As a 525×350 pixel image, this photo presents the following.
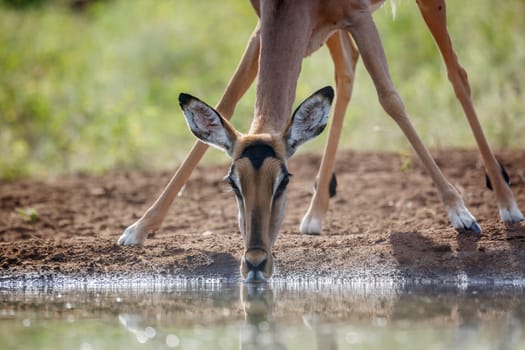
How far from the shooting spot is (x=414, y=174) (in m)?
13.3

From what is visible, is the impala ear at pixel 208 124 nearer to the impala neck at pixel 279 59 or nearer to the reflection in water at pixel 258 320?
the impala neck at pixel 279 59

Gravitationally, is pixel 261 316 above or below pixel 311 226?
below

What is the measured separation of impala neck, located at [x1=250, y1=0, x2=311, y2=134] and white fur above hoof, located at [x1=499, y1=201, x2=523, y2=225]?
8.57 ft

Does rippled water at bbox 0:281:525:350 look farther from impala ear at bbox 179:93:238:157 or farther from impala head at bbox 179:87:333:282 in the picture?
impala ear at bbox 179:93:238:157

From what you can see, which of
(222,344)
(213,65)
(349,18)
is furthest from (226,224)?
(213,65)

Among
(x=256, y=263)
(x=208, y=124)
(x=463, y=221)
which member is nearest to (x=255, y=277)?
(x=256, y=263)

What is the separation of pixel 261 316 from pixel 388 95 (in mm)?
3107

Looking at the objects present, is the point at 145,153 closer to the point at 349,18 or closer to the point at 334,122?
the point at 334,122

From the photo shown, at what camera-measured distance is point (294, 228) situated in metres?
11.0

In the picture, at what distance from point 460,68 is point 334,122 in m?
1.49

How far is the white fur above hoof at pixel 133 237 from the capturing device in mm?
9727

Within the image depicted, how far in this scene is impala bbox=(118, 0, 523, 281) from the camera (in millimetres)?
7938

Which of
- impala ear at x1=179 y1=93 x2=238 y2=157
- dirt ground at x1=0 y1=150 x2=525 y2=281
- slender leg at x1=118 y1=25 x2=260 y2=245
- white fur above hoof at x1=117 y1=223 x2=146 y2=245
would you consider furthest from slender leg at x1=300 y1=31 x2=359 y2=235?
impala ear at x1=179 y1=93 x2=238 y2=157

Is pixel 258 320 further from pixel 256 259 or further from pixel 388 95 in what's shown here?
pixel 388 95
